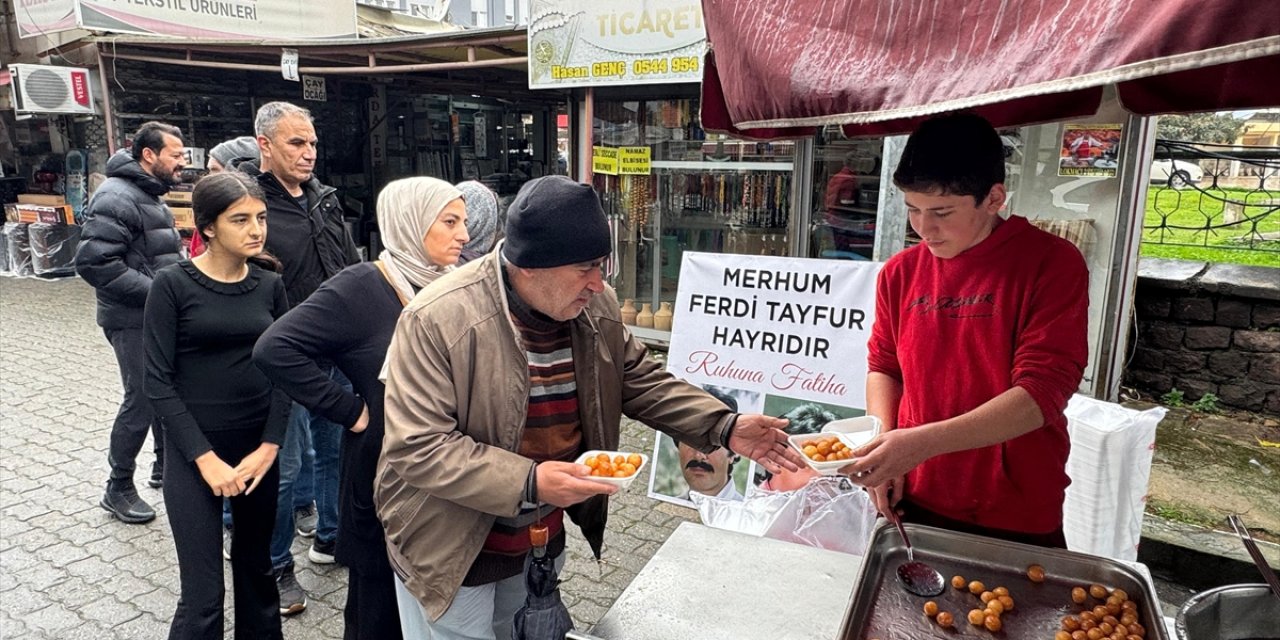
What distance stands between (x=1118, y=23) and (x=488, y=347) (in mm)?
1388

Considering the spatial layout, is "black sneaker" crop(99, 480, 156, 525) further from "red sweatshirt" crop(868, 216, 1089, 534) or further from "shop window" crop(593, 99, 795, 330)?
"shop window" crop(593, 99, 795, 330)

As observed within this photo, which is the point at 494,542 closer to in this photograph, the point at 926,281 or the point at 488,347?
the point at 488,347

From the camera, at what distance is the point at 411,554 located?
6.26 ft

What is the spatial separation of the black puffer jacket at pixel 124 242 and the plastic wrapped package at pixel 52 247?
9.50 m

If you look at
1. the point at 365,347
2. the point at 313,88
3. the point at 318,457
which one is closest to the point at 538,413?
the point at 365,347

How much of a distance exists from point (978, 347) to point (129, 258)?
4.36 meters

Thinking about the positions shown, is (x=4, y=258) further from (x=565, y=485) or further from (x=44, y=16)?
(x=565, y=485)

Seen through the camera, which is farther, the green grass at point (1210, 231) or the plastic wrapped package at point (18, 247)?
the plastic wrapped package at point (18, 247)

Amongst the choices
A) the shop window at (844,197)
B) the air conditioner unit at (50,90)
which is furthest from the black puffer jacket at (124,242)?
the air conditioner unit at (50,90)

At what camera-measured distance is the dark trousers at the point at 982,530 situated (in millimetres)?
2080

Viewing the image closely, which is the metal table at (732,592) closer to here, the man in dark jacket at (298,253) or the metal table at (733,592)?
the metal table at (733,592)

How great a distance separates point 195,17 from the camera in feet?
37.6

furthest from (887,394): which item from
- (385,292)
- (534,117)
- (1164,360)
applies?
(534,117)

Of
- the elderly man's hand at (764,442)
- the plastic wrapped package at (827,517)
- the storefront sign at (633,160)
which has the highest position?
the storefront sign at (633,160)
